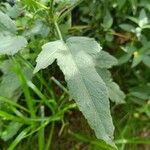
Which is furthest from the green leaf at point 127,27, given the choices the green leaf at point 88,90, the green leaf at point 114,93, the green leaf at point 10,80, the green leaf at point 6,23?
the green leaf at point 88,90

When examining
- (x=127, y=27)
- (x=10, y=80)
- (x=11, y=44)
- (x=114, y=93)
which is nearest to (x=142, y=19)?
(x=127, y=27)

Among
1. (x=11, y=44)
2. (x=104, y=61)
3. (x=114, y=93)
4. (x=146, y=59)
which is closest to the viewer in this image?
(x=11, y=44)

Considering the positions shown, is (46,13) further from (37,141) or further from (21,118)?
(37,141)

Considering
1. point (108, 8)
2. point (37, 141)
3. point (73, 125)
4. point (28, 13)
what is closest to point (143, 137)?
point (73, 125)

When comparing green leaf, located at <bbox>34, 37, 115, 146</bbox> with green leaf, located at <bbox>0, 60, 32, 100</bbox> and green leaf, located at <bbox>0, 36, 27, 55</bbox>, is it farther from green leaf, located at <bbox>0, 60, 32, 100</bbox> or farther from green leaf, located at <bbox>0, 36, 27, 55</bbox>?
green leaf, located at <bbox>0, 60, 32, 100</bbox>

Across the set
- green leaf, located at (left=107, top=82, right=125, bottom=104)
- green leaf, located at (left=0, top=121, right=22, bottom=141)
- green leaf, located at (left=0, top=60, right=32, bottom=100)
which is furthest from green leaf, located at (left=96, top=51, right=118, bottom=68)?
green leaf, located at (left=0, top=121, right=22, bottom=141)

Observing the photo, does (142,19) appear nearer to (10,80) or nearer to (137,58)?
(137,58)
